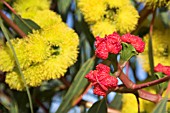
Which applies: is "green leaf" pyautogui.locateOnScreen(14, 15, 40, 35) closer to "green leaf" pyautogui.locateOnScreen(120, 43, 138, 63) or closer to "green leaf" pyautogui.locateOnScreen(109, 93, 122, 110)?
"green leaf" pyautogui.locateOnScreen(120, 43, 138, 63)

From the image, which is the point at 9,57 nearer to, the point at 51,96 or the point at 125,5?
the point at 125,5

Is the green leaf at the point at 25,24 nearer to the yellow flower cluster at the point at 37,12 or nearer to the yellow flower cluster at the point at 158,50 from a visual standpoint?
the yellow flower cluster at the point at 37,12

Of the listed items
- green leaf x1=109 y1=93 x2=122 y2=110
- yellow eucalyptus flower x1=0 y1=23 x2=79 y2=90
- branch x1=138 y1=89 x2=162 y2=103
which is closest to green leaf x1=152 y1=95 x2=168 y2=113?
branch x1=138 y1=89 x2=162 y2=103

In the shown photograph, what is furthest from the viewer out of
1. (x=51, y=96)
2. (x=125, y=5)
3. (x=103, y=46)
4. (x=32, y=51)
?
(x=51, y=96)

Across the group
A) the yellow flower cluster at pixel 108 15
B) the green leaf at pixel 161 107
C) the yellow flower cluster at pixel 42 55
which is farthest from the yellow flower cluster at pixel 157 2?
the green leaf at pixel 161 107

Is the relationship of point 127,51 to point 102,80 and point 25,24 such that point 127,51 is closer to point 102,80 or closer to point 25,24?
point 102,80

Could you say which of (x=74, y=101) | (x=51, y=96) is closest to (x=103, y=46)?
(x=74, y=101)

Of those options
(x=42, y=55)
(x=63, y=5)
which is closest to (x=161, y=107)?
(x=42, y=55)
